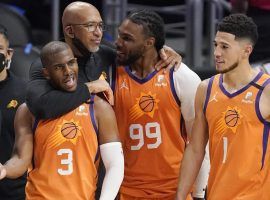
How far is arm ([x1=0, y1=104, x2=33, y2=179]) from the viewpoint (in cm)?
402

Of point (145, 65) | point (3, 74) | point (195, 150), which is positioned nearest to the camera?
point (195, 150)

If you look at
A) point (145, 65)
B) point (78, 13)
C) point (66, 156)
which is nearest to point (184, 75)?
point (145, 65)

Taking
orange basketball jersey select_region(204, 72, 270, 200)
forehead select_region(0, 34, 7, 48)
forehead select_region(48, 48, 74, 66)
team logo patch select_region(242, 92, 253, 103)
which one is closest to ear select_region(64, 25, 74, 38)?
forehead select_region(48, 48, 74, 66)

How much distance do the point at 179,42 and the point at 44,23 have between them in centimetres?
167

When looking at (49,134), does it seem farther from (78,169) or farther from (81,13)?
(81,13)

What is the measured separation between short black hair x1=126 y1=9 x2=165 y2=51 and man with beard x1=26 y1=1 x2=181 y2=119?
0.32ft

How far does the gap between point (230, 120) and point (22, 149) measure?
3.37 ft

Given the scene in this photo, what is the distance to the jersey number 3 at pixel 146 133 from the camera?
4.56 meters

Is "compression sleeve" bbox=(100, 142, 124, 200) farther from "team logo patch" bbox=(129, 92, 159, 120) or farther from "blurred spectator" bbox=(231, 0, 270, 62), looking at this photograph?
"blurred spectator" bbox=(231, 0, 270, 62)

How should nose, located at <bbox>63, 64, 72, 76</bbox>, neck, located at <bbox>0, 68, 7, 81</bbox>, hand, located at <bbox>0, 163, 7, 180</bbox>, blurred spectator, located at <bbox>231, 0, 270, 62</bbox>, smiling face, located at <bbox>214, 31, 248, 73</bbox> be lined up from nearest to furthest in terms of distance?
hand, located at <bbox>0, 163, 7, 180</bbox> → nose, located at <bbox>63, 64, 72, 76</bbox> → smiling face, located at <bbox>214, 31, 248, 73</bbox> → neck, located at <bbox>0, 68, 7, 81</bbox> → blurred spectator, located at <bbox>231, 0, 270, 62</bbox>

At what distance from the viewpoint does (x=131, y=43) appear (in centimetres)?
454

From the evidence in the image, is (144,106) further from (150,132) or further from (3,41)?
(3,41)

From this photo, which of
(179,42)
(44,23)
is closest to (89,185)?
(179,42)

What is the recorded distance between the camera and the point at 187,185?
428cm
